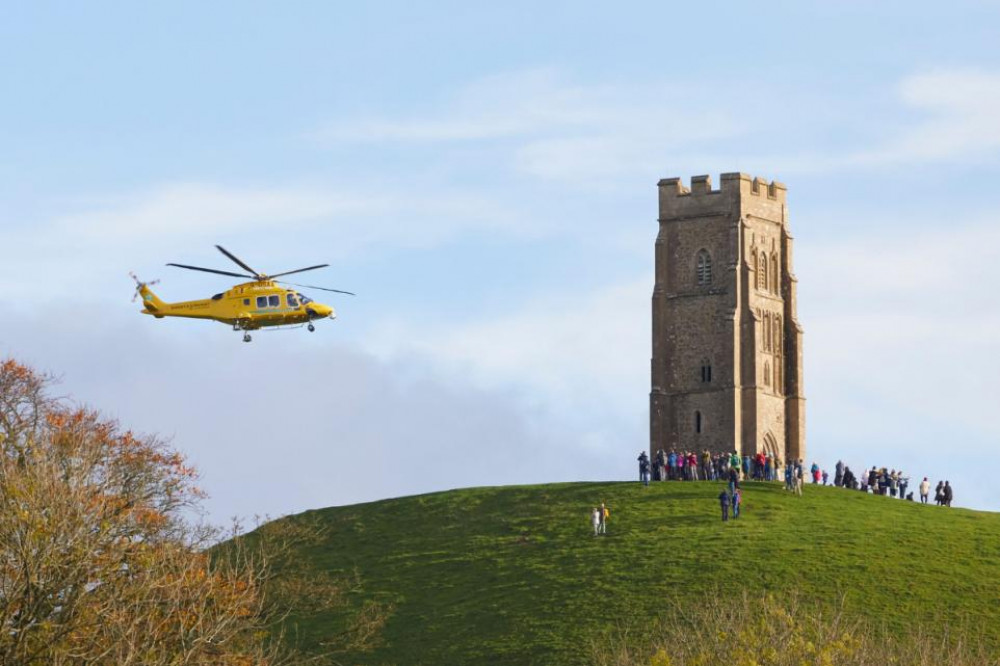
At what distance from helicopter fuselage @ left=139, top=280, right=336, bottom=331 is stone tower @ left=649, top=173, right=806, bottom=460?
38.4 metres

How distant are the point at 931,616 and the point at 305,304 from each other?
25.7 m

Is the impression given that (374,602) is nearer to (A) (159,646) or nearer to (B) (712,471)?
(B) (712,471)

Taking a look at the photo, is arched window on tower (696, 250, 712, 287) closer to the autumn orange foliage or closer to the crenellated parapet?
the crenellated parapet

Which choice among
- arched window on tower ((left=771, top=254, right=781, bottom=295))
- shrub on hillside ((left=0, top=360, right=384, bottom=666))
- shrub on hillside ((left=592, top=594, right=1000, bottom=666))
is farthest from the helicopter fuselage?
arched window on tower ((left=771, top=254, right=781, bottom=295))

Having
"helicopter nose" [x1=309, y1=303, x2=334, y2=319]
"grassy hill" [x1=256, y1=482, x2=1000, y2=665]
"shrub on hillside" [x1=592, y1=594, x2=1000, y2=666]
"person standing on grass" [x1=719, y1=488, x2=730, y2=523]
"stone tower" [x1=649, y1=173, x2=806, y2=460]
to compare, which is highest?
"stone tower" [x1=649, y1=173, x2=806, y2=460]

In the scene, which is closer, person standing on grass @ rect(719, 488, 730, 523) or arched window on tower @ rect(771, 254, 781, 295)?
person standing on grass @ rect(719, 488, 730, 523)

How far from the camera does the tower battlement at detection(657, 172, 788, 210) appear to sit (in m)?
116

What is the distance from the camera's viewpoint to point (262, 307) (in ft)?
253

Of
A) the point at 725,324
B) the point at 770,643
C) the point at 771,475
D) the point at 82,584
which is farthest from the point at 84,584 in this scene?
the point at 725,324

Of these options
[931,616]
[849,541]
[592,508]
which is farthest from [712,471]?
[931,616]

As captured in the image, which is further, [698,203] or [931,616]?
[698,203]

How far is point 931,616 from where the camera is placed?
212ft

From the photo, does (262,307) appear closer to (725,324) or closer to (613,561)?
(613,561)

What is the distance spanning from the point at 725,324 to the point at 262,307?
42091 millimetres
